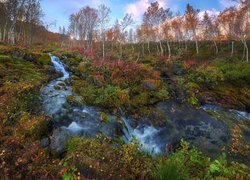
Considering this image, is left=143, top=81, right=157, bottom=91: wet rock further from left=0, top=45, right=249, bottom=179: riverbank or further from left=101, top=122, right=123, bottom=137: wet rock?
left=101, top=122, right=123, bottom=137: wet rock

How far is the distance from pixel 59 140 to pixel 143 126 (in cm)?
485

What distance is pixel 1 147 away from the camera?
6.84m

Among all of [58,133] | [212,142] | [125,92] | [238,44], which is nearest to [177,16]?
[238,44]

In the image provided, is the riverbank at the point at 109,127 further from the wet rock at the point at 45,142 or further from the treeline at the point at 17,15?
the treeline at the point at 17,15

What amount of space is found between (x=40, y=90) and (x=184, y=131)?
7879mm

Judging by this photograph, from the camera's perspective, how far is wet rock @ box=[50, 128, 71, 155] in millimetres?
7357

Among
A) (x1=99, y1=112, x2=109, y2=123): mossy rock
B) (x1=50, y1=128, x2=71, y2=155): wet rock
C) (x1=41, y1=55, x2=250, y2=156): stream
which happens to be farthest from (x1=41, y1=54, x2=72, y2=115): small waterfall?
(x1=50, y1=128, x2=71, y2=155): wet rock

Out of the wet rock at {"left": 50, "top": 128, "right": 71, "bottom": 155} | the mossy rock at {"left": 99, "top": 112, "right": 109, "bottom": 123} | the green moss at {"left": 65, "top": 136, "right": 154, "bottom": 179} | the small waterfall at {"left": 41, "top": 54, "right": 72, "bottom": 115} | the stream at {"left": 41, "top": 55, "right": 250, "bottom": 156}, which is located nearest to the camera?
the green moss at {"left": 65, "top": 136, "right": 154, "bottom": 179}

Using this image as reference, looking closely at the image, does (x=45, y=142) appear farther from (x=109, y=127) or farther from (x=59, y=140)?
(x=109, y=127)

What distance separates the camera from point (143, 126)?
11.4 m

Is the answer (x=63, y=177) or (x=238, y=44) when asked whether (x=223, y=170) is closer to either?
(x=63, y=177)

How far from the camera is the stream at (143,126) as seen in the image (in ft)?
30.3

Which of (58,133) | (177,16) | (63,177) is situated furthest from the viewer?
(177,16)

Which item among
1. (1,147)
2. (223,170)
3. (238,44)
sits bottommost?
(223,170)
